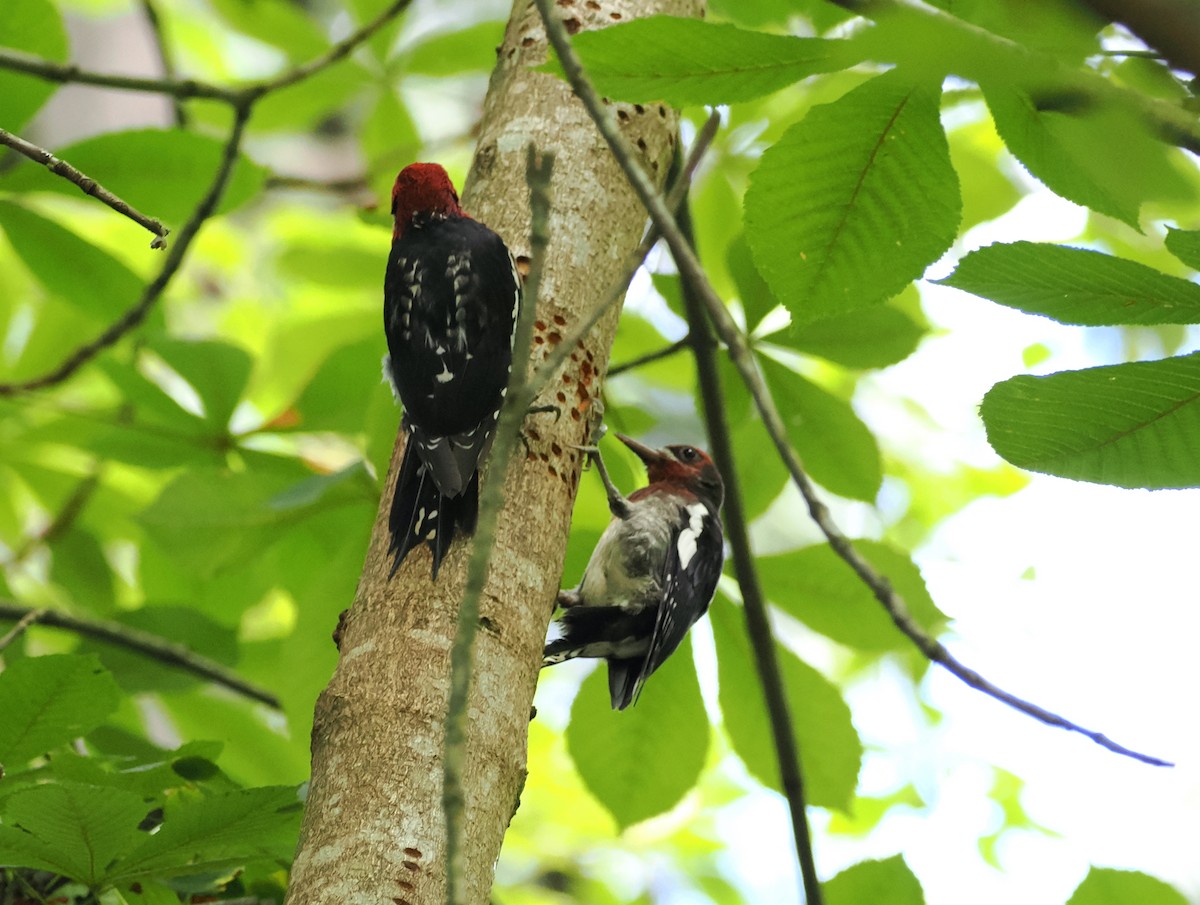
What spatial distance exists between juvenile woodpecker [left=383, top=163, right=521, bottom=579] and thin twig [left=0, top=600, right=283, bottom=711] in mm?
721

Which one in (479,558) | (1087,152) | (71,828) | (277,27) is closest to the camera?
(1087,152)

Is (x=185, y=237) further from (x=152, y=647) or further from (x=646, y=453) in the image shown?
(x=646, y=453)

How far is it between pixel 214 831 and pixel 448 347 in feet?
4.11

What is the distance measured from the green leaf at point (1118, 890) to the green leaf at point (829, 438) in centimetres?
114

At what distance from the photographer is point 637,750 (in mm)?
2527

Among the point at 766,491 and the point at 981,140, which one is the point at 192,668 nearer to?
the point at 766,491

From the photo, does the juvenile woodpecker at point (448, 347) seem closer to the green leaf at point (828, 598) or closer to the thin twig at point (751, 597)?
the thin twig at point (751, 597)

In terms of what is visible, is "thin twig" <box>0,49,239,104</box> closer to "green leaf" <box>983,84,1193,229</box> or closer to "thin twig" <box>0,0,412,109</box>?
"thin twig" <box>0,0,412,109</box>

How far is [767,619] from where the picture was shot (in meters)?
1.94

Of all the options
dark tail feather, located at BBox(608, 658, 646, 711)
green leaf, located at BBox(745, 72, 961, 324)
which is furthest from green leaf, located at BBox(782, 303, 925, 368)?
green leaf, located at BBox(745, 72, 961, 324)

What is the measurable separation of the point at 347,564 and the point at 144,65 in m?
4.91

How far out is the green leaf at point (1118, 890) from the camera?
5.85 ft

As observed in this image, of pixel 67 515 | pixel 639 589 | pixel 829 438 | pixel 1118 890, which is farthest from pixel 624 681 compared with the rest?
pixel 67 515

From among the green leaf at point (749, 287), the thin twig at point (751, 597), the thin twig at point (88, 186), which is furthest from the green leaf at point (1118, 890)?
the thin twig at point (88, 186)
